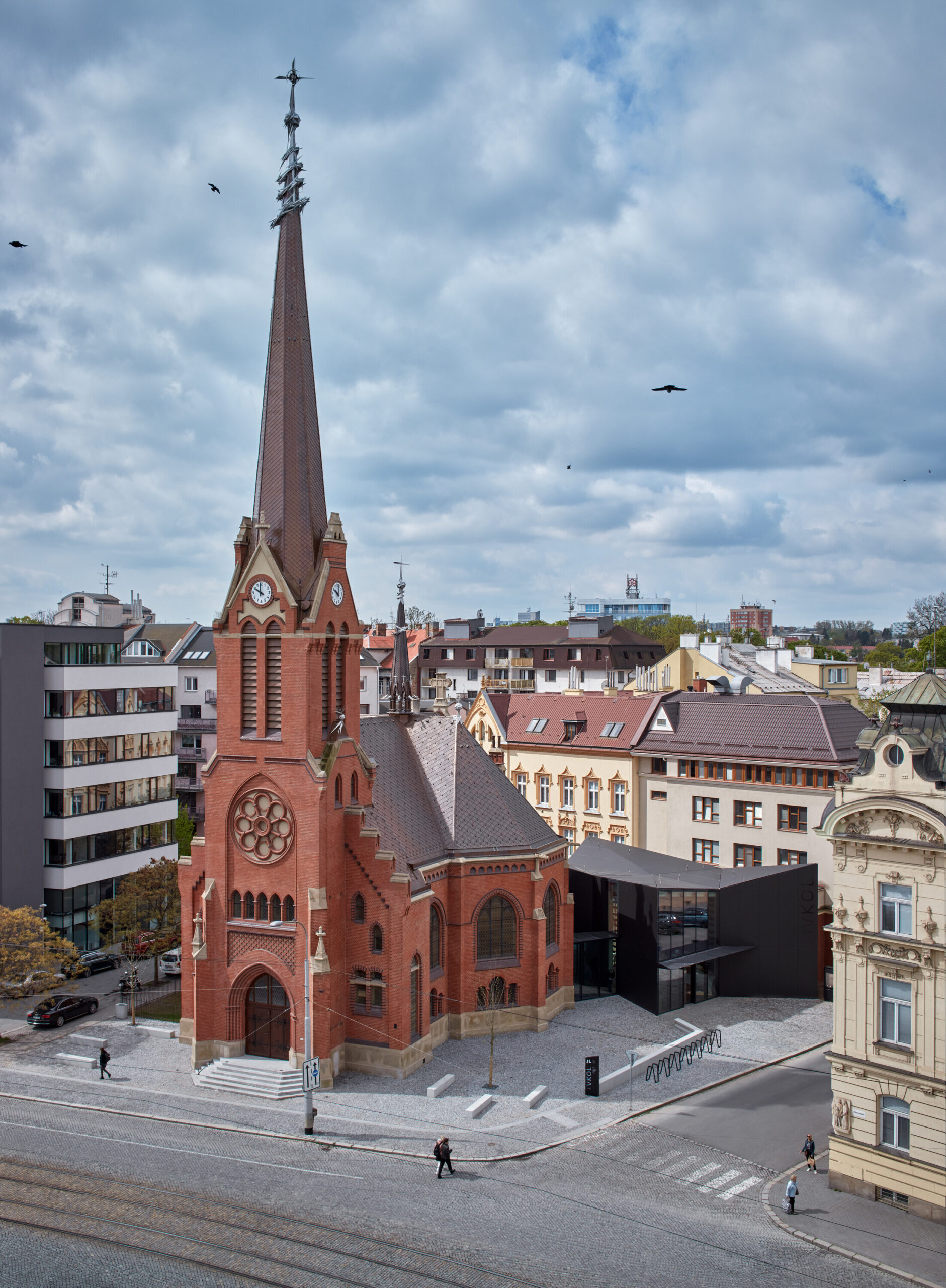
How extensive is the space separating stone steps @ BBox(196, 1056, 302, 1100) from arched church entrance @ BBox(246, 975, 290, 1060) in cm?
68

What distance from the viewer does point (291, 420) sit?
41.1 meters

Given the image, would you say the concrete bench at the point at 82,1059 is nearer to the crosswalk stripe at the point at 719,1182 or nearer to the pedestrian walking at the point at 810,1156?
the crosswalk stripe at the point at 719,1182

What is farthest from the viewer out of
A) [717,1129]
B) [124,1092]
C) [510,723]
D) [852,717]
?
[510,723]

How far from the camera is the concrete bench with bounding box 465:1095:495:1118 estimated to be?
3609 centimetres

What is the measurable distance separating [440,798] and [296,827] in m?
9.36

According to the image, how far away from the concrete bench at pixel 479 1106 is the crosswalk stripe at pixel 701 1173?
7.82 m

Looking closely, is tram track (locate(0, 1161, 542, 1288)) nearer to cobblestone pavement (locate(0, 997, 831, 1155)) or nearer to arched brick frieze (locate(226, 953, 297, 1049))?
cobblestone pavement (locate(0, 997, 831, 1155))

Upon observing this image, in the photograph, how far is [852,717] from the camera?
60.7 m

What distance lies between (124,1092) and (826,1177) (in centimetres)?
2525

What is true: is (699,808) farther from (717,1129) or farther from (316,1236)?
(316,1236)

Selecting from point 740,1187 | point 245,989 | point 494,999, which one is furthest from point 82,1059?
point 740,1187

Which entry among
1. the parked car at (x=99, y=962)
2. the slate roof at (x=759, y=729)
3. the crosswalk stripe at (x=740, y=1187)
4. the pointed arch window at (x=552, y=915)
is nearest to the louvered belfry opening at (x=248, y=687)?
the pointed arch window at (x=552, y=915)

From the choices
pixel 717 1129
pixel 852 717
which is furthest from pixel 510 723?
pixel 717 1129

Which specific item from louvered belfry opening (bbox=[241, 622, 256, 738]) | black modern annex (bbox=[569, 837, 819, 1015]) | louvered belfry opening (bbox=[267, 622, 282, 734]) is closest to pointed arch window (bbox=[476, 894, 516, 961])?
black modern annex (bbox=[569, 837, 819, 1015])
